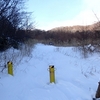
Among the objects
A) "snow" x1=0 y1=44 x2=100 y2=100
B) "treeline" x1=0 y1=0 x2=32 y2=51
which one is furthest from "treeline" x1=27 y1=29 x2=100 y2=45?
"snow" x1=0 y1=44 x2=100 y2=100

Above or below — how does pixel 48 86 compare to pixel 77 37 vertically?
below

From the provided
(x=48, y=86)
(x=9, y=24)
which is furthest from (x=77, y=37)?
(x=48, y=86)

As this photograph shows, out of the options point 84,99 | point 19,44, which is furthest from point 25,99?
point 19,44

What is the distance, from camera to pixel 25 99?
6.14 meters

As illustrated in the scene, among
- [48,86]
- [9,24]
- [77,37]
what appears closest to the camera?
[48,86]

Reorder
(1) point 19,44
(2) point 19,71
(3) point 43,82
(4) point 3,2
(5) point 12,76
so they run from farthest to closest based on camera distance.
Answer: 1. (1) point 19,44
2. (4) point 3,2
3. (2) point 19,71
4. (5) point 12,76
5. (3) point 43,82

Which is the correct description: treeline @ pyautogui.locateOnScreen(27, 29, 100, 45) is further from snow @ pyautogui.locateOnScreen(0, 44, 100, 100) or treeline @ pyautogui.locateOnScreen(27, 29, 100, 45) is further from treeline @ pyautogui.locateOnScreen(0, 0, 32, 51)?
snow @ pyautogui.locateOnScreen(0, 44, 100, 100)

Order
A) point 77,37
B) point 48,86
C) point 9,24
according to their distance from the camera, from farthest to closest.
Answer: point 77,37
point 9,24
point 48,86

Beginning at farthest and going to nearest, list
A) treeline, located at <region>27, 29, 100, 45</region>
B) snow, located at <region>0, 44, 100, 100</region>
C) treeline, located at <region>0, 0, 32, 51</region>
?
treeline, located at <region>27, 29, 100, 45</region> < treeline, located at <region>0, 0, 32, 51</region> < snow, located at <region>0, 44, 100, 100</region>

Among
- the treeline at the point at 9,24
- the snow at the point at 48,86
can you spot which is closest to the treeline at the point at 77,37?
the treeline at the point at 9,24

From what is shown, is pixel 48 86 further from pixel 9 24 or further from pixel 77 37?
pixel 77 37

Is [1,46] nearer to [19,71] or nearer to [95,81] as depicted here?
[19,71]

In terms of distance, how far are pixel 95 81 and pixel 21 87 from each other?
95.7 inches

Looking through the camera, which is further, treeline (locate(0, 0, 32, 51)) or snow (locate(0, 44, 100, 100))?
treeline (locate(0, 0, 32, 51))
